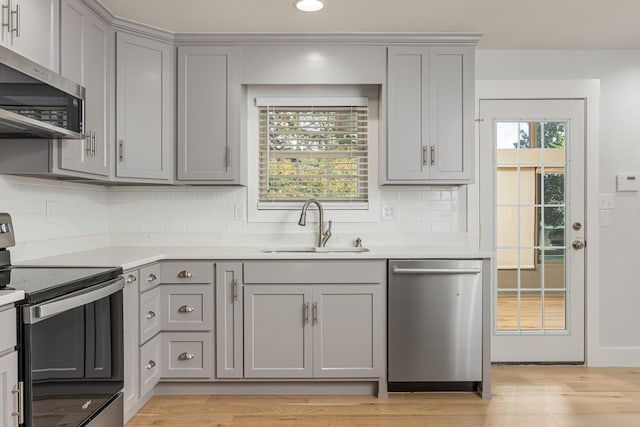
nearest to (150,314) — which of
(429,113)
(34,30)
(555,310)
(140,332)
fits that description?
(140,332)

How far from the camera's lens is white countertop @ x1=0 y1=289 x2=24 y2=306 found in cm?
150

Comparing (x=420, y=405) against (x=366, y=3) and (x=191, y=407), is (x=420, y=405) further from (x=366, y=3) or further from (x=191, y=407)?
(x=366, y=3)

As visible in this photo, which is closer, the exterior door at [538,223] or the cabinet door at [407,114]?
the cabinet door at [407,114]

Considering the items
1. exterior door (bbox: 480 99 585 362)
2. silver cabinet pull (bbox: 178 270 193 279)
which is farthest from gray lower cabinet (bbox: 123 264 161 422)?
exterior door (bbox: 480 99 585 362)

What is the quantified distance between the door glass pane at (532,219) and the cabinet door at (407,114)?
763mm

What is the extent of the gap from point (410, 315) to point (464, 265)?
45cm

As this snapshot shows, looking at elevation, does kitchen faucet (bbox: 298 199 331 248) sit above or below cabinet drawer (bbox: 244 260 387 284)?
above

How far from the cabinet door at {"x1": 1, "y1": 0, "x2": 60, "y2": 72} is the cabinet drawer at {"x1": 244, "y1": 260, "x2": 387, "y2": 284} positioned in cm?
151

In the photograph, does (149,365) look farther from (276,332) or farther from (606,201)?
(606,201)

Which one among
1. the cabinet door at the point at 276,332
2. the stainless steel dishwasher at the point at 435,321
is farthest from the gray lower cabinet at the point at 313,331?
the stainless steel dishwasher at the point at 435,321

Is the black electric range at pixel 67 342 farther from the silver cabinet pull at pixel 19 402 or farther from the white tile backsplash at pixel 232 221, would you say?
the white tile backsplash at pixel 232 221

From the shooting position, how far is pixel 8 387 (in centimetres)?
154

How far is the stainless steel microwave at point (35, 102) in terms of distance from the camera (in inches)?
71.4

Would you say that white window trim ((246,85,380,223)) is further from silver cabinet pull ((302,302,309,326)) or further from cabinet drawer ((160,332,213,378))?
cabinet drawer ((160,332,213,378))
